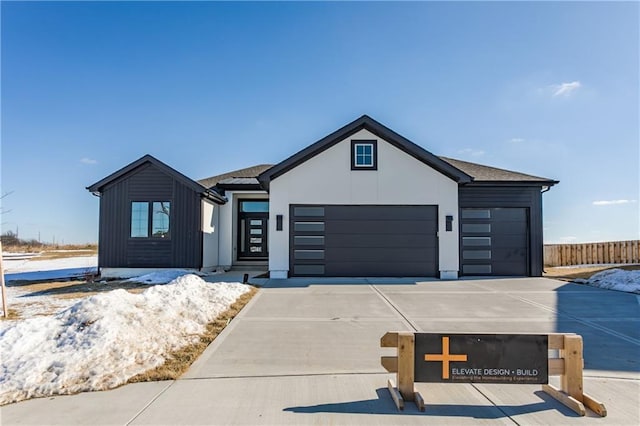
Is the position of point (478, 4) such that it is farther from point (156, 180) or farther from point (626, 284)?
point (156, 180)

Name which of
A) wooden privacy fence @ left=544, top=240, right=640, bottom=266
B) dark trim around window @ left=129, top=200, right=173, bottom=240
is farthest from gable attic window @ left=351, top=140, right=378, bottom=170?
wooden privacy fence @ left=544, top=240, right=640, bottom=266

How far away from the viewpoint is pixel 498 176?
13836 mm

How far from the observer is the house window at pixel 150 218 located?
45.0 feet

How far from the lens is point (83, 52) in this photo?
37.7 ft

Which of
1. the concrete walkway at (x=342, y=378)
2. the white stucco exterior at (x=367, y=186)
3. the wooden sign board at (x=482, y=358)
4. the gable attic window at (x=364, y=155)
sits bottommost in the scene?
the concrete walkway at (x=342, y=378)

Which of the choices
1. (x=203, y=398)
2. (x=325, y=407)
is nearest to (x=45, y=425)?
(x=203, y=398)

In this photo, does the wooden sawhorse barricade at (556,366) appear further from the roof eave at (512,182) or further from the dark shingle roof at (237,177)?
the dark shingle roof at (237,177)

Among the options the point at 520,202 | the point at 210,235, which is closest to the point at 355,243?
the point at 210,235

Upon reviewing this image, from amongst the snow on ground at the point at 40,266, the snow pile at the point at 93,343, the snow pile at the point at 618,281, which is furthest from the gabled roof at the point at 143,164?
the snow pile at the point at 618,281

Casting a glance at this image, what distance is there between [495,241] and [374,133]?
595 cm

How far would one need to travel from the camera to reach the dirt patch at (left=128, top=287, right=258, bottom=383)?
157 inches

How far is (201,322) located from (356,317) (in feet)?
9.15

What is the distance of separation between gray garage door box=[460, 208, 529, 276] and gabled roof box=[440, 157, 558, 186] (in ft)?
3.52

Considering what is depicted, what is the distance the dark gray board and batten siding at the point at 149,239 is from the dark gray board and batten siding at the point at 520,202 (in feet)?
32.7
